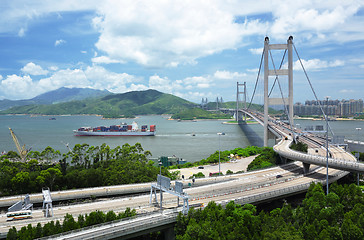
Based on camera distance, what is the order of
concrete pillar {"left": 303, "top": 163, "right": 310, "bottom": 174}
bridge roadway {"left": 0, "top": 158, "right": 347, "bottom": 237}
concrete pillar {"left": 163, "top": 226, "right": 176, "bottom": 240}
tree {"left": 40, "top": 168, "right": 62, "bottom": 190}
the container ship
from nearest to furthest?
concrete pillar {"left": 163, "top": 226, "right": 176, "bottom": 240}, bridge roadway {"left": 0, "top": 158, "right": 347, "bottom": 237}, tree {"left": 40, "top": 168, "right": 62, "bottom": 190}, concrete pillar {"left": 303, "top": 163, "right": 310, "bottom": 174}, the container ship

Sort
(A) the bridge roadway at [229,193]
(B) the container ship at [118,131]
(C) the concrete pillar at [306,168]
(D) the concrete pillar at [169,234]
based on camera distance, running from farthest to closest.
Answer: (B) the container ship at [118,131]
(C) the concrete pillar at [306,168]
(A) the bridge roadway at [229,193]
(D) the concrete pillar at [169,234]

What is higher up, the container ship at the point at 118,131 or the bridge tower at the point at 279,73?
the bridge tower at the point at 279,73

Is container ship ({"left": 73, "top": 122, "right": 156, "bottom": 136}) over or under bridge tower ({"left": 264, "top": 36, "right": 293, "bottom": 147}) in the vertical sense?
under

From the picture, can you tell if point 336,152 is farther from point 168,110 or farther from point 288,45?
point 168,110

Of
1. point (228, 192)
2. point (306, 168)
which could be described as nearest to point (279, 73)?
point (306, 168)

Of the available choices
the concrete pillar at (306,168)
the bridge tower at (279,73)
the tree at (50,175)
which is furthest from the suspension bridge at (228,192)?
the bridge tower at (279,73)

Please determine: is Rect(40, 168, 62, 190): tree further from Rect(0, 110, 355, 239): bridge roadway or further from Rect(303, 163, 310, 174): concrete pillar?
Rect(303, 163, 310, 174): concrete pillar

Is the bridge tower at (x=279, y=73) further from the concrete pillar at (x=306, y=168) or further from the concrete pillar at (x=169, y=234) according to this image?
the concrete pillar at (x=169, y=234)

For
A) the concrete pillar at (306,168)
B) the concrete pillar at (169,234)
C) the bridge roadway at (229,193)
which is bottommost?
the concrete pillar at (169,234)

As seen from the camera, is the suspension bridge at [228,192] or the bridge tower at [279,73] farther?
the bridge tower at [279,73]

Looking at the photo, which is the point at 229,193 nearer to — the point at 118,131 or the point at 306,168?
the point at 306,168

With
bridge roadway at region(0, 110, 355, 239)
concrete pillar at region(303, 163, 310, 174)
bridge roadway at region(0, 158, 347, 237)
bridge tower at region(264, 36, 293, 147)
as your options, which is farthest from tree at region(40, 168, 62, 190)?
bridge tower at region(264, 36, 293, 147)

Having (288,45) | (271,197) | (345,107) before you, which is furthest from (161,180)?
(345,107)
